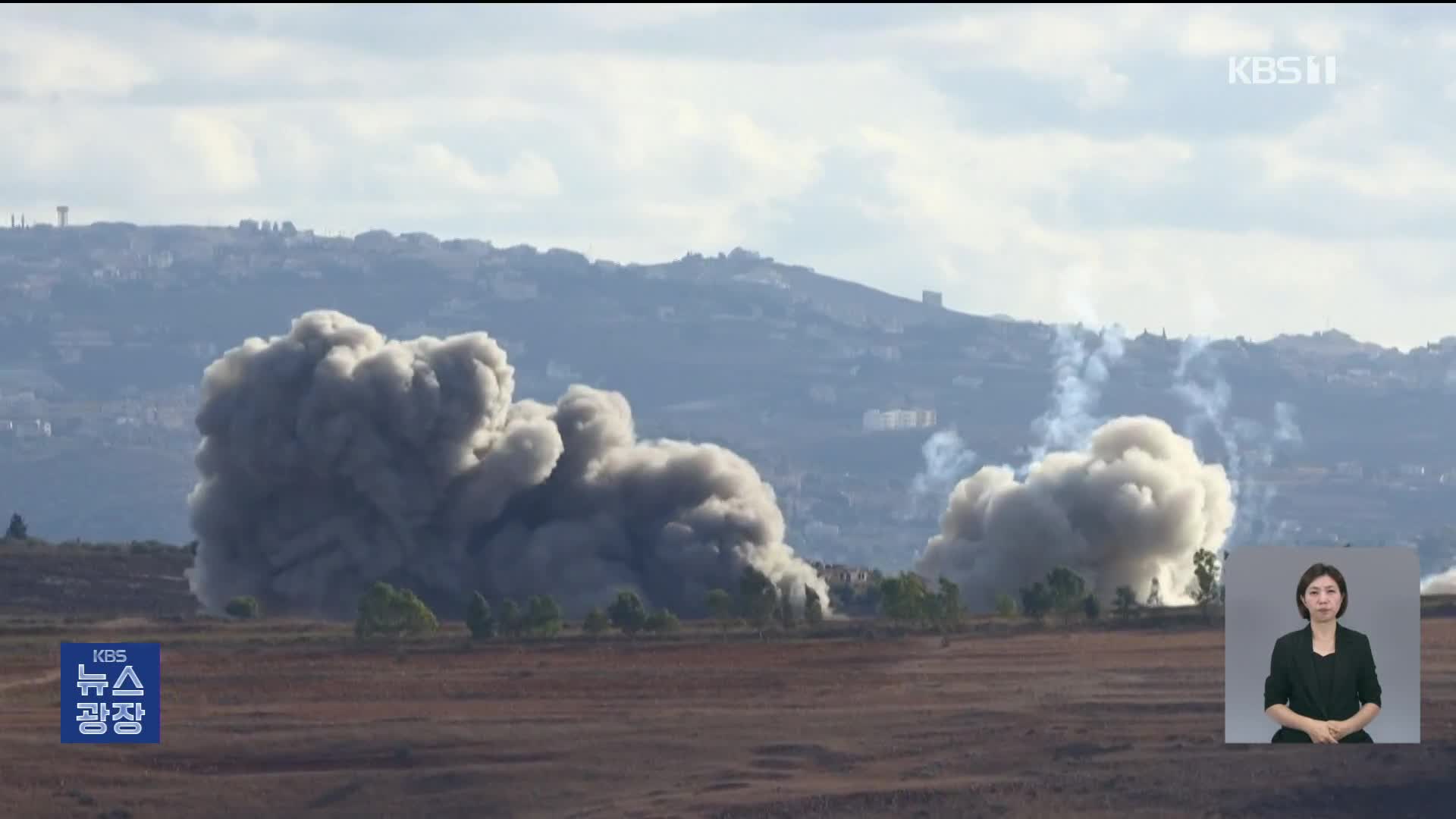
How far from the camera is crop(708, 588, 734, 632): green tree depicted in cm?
10631

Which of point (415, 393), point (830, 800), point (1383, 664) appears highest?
point (415, 393)

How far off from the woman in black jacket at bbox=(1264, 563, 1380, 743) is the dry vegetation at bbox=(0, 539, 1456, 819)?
98.8 feet

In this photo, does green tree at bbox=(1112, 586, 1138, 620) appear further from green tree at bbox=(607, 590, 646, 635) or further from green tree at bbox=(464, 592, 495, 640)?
green tree at bbox=(464, 592, 495, 640)

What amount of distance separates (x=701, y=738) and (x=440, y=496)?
50036 millimetres

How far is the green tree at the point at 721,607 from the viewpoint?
10631 cm

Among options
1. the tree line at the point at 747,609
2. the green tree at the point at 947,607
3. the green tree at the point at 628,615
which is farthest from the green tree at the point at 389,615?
the green tree at the point at 947,607

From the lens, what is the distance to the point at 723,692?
276 feet

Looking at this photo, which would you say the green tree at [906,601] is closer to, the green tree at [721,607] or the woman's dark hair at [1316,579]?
the green tree at [721,607]

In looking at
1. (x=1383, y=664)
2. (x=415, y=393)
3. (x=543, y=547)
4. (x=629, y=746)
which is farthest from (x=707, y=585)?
(x=1383, y=664)

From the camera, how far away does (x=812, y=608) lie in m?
112

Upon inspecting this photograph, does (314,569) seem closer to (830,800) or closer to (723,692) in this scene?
(723,692)

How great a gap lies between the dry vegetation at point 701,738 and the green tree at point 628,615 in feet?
17.2

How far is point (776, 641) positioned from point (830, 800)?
3396 centimetres

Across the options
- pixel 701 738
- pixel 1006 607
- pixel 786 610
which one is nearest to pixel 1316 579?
pixel 701 738
